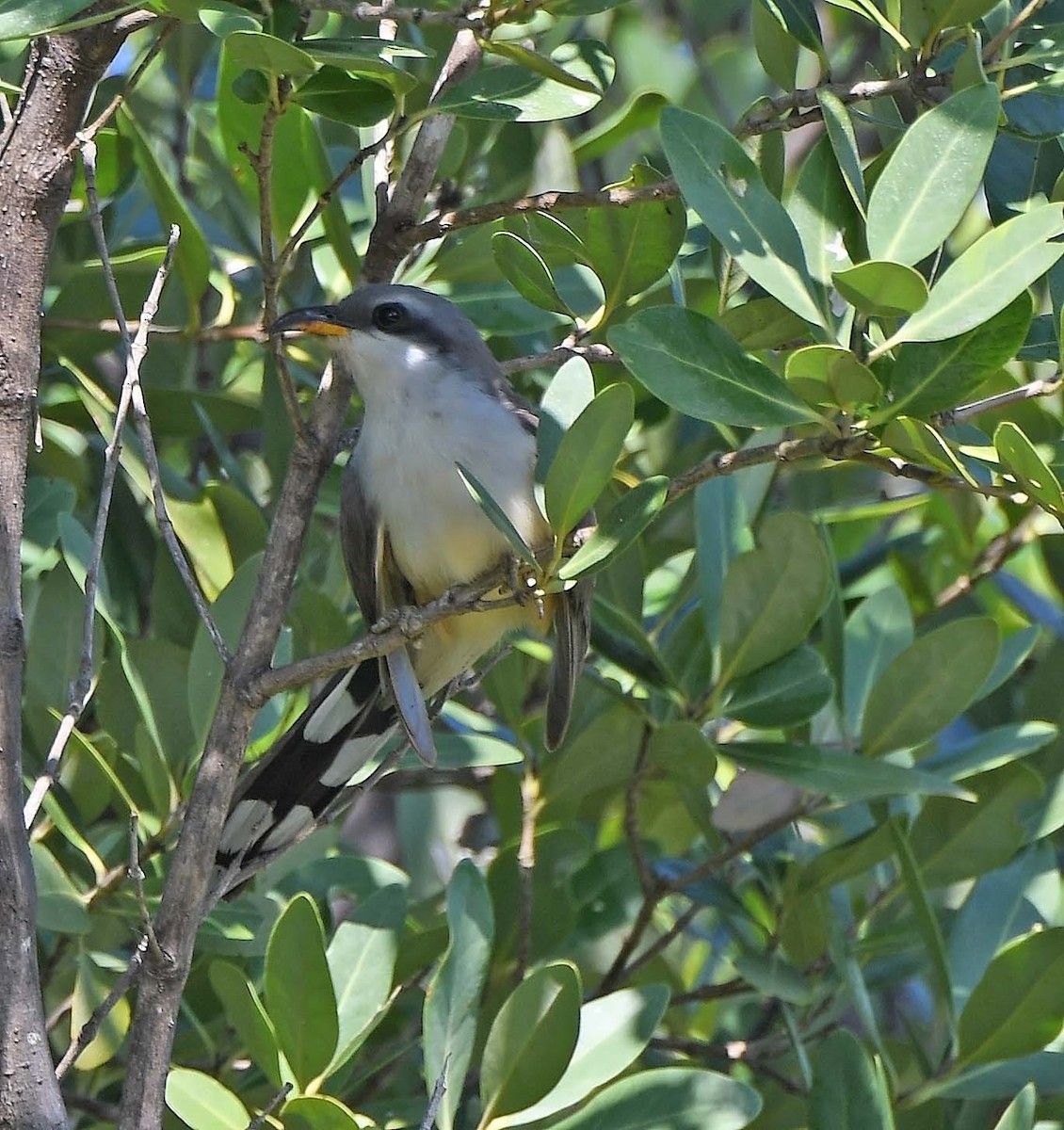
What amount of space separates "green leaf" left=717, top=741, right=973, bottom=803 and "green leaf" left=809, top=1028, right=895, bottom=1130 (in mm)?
511

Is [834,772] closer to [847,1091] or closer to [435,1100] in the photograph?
[847,1091]

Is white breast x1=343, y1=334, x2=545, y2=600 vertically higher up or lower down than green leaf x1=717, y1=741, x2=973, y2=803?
higher up

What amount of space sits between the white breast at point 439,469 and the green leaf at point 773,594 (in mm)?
593

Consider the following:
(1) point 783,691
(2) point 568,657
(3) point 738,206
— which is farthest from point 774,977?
(3) point 738,206

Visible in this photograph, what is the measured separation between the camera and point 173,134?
5.00m

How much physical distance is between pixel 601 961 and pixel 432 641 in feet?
3.50

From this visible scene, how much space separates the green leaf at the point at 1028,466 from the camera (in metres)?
2.23

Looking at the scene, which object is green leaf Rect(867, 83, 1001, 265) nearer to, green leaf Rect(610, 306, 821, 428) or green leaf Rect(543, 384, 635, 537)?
green leaf Rect(610, 306, 821, 428)

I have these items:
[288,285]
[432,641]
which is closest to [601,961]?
[432,641]

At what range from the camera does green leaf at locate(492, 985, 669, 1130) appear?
2936 mm

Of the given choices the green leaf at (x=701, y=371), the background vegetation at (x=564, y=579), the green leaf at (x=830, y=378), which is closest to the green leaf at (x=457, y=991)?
the background vegetation at (x=564, y=579)

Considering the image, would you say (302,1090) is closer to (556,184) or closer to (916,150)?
(916,150)

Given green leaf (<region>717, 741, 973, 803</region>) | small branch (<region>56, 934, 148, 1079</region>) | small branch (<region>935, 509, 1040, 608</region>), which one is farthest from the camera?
small branch (<region>935, 509, 1040, 608</region>)

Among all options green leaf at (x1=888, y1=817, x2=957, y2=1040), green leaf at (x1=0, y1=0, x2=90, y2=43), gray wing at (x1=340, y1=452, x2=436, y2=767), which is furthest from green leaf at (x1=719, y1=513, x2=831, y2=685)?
green leaf at (x1=0, y1=0, x2=90, y2=43)
